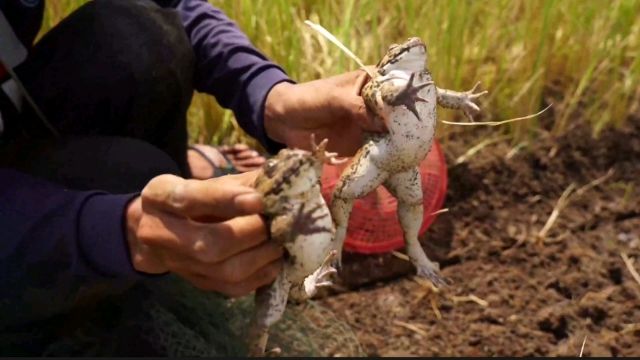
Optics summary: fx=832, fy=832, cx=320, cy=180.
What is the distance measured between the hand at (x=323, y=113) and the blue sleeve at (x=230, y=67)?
3 cm

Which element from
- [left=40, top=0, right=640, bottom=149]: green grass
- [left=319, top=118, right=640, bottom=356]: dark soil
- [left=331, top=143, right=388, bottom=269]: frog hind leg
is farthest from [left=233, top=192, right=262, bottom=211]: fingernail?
[left=40, top=0, right=640, bottom=149]: green grass

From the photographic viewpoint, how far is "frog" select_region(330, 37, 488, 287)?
80 centimetres

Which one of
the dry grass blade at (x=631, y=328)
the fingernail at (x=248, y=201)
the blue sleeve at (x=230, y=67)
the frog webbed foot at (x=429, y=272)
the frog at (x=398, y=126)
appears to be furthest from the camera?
the dry grass blade at (x=631, y=328)

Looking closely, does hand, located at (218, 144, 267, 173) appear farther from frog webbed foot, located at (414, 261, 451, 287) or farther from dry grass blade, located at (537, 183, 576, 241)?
frog webbed foot, located at (414, 261, 451, 287)

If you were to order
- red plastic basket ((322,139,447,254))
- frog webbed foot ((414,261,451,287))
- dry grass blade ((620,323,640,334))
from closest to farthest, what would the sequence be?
frog webbed foot ((414,261,451,287))
dry grass blade ((620,323,640,334))
red plastic basket ((322,139,447,254))

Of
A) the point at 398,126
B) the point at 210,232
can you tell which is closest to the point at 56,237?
the point at 210,232

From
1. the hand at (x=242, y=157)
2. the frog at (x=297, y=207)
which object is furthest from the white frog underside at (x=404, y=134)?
the hand at (x=242, y=157)

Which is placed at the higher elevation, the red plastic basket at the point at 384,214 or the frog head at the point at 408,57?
the frog head at the point at 408,57

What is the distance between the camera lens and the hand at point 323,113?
0.89 meters

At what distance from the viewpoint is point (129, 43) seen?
1.15 metres

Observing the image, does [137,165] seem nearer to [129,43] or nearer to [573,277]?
Answer: [129,43]

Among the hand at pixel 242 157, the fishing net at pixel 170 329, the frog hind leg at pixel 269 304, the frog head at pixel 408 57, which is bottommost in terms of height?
the fishing net at pixel 170 329

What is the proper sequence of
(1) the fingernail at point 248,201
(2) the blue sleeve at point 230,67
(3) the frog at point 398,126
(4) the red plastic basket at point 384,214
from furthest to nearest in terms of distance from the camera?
1. (4) the red plastic basket at point 384,214
2. (2) the blue sleeve at point 230,67
3. (3) the frog at point 398,126
4. (1) the fingernail at point 248,201

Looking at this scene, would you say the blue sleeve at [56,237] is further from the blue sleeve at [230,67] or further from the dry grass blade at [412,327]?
the dry grass blade at [412,327]
